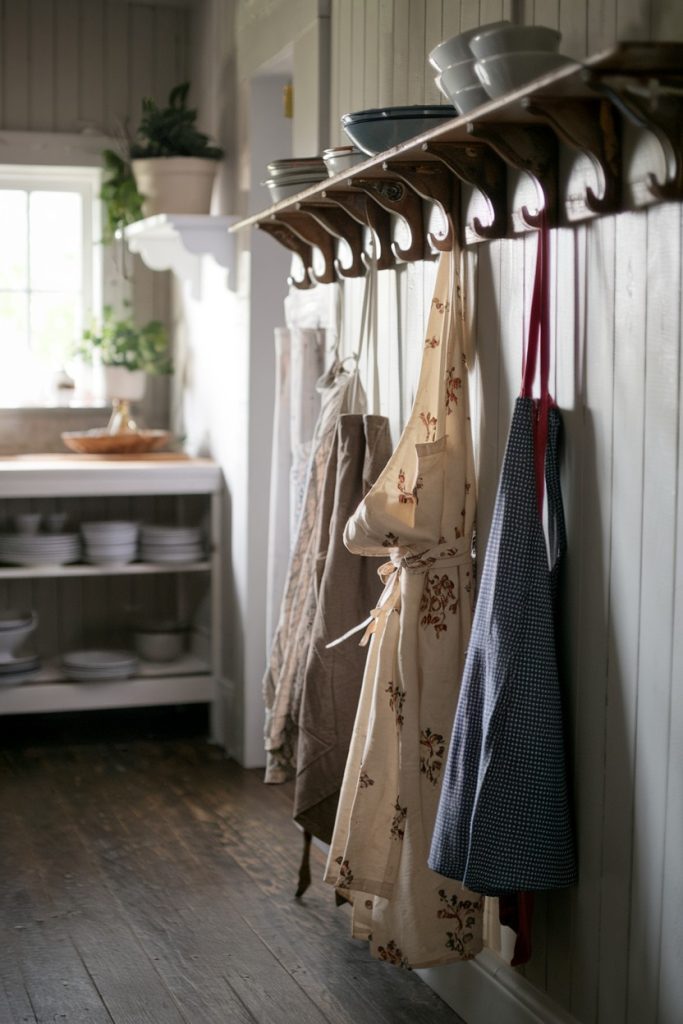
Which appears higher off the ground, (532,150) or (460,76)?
(460,76)

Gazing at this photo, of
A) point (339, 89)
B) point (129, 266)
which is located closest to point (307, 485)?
point (339, 89)

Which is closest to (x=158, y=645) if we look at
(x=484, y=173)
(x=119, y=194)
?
(x=119, y=194)

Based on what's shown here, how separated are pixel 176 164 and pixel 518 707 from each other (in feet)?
9.40

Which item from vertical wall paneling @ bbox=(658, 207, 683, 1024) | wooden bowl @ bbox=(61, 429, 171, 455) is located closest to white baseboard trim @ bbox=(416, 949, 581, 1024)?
vertical wall paneling @ bbox=(658, 207, 683, 1024)

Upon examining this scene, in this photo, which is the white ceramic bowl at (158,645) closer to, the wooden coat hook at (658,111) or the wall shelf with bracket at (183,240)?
the wall shelf with bracket at (183,240)

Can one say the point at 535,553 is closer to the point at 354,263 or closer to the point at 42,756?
the point at 354,263

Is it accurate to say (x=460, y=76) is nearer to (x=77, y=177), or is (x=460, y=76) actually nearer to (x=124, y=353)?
(x=124, y=353)

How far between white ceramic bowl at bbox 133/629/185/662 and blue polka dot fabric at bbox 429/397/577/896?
274 centimetres

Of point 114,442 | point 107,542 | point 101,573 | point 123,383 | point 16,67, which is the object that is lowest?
point 101,573

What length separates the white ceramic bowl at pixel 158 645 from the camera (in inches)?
185

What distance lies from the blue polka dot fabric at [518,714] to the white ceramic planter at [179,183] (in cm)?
260

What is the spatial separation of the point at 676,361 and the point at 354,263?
1374mm

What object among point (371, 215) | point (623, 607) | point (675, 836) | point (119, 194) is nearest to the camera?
point (675, 836)

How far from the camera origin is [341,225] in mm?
3027
